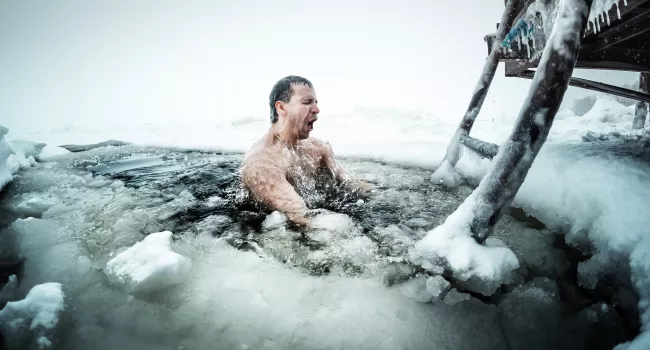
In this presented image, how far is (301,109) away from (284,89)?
32cm

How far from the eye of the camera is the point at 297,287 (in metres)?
1.48

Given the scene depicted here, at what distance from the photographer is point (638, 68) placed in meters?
3.15

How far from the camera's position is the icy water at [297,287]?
1.17 meters

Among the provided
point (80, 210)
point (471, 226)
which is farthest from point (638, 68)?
point (80, 210)

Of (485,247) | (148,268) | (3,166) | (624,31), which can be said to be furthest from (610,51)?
(3,166)

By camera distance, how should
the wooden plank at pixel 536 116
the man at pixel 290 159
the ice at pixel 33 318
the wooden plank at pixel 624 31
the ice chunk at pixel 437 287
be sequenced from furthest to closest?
the man at pixel 290 159 → the wooden plank at pixel 624 31 → the ice chunk at pixel 437 287 → the wooden plank at pixel 536 116 → the ice at pixel 33 318

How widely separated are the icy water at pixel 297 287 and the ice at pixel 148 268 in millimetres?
48

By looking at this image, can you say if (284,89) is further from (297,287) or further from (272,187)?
(297,287)

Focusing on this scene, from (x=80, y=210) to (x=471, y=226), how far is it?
326 centimetres

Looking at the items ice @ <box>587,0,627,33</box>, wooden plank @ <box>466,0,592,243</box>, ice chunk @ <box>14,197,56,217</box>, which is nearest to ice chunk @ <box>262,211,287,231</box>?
wooden plank @ <box>466,0,592,243</box>

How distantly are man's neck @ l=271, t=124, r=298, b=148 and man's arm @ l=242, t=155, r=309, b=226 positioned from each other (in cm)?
33

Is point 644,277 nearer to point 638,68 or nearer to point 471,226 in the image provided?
point 471,226

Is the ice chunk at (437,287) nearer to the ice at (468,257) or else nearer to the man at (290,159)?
the ice at (468,257)

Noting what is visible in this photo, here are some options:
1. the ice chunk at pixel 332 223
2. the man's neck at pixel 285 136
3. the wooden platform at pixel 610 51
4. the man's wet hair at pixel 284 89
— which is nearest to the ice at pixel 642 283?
the ice chunk at pixel 332 223
